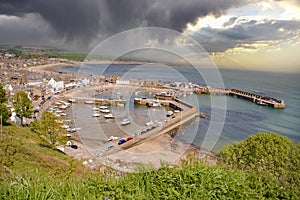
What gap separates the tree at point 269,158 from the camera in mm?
2996

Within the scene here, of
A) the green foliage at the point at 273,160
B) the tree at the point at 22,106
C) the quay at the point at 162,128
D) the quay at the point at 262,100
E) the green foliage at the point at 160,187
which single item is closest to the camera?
the green foliage at the point at 160,187

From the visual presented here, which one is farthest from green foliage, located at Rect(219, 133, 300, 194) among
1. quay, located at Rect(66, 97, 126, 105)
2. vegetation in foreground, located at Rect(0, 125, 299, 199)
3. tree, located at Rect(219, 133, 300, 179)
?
quay, located at Rect(66, 97, 126, 105)

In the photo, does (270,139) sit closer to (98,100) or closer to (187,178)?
(187,178)

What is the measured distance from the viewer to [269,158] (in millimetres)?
4000

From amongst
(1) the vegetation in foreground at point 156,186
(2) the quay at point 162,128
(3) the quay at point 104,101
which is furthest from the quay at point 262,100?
(1) the vegetation in foreground at point 156,186

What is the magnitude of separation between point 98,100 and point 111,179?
2882 centimetres

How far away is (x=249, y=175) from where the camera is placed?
2.27m

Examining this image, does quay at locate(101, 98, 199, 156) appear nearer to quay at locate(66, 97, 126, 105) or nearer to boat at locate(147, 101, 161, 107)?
boat at locate(147, 101, 161, 107)

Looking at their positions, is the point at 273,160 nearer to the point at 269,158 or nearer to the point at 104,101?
the point at 269,158

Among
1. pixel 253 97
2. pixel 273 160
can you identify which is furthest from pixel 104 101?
pixel 273 160

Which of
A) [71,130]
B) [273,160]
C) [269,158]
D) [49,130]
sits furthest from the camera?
[71,130]

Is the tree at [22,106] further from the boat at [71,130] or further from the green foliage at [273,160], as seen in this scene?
the green foliage at [273,160]

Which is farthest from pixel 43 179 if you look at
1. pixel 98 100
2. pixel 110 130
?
pixel 98 100

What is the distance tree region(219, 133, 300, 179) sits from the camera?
3.00 m
